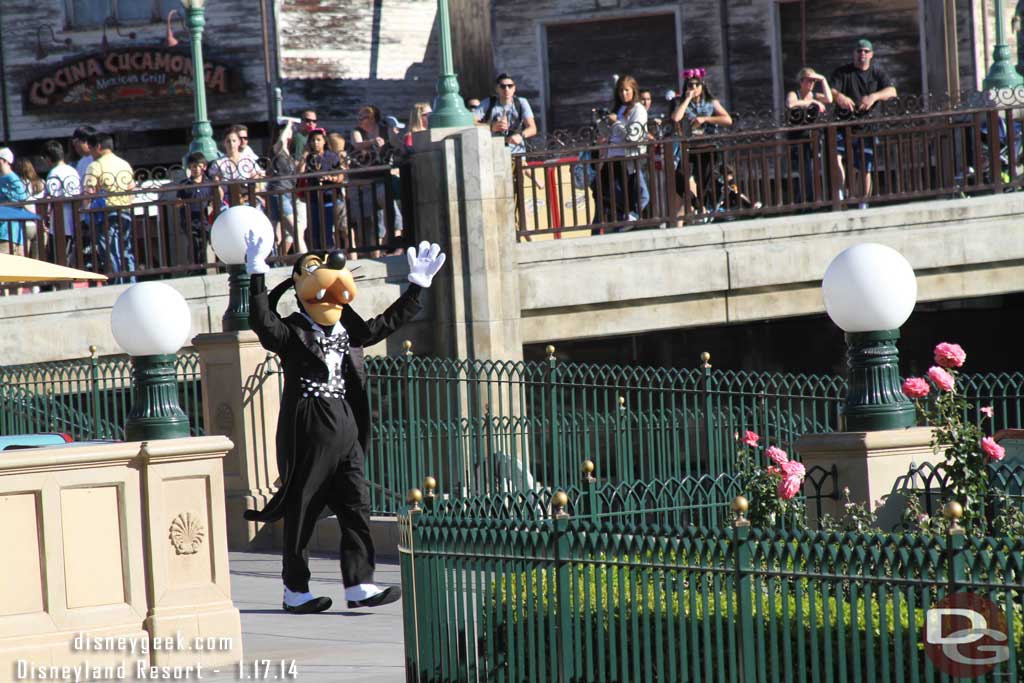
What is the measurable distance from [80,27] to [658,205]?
10823 mm

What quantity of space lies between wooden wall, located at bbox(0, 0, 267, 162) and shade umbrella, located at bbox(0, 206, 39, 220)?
910cm

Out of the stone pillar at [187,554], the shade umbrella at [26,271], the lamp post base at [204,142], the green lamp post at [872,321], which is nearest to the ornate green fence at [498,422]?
the shade umbrella at [26,271]

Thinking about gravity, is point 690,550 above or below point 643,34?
below

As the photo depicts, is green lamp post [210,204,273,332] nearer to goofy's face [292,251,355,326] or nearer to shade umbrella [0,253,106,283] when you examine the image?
goofy's face [292,251,355,326]

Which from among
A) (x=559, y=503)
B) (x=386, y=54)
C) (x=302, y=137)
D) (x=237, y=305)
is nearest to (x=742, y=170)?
(x=302, y=137)

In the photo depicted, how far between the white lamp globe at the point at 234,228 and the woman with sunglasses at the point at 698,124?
19.9 feet

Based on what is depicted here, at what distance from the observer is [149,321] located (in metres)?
8.60

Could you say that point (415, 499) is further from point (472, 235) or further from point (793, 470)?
point (472, 235)

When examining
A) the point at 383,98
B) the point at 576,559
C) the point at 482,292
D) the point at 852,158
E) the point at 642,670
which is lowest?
the point at 642,670

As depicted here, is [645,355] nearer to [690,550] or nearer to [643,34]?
[643,34]

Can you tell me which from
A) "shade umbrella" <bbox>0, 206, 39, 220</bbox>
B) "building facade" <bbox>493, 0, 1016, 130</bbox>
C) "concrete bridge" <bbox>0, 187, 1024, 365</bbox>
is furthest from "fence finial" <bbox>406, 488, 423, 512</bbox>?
"building facade" <bbox>493, 0, 1016, 130</bbox>

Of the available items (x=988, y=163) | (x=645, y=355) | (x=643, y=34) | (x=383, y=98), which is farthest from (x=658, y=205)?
(x=383, y=98)

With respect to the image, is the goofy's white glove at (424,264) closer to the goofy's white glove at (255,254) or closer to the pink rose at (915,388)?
the goofy's white glove at (255,254)

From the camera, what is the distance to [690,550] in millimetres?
→ 6219
